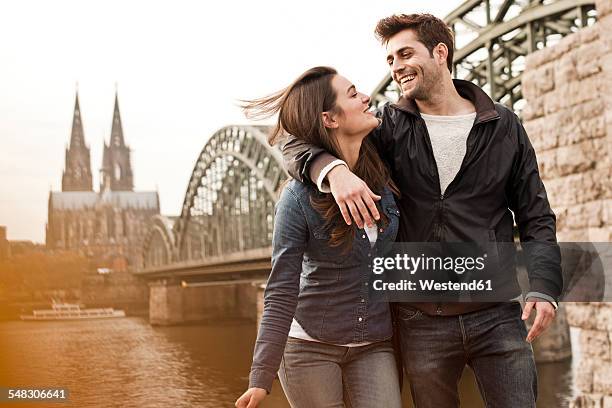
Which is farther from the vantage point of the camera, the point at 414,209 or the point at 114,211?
the point at 114,211

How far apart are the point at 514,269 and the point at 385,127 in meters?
0.52

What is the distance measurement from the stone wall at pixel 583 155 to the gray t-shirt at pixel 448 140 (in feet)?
8.69

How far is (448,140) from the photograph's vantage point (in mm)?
2107

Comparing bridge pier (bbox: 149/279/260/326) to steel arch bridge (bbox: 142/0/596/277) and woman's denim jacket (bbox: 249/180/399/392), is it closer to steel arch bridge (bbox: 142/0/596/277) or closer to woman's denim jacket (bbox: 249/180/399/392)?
steel arch bridge (bbox: 142/0/596/277)

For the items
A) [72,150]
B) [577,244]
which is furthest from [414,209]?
[72,150]

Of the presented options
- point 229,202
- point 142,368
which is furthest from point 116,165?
point 142,368

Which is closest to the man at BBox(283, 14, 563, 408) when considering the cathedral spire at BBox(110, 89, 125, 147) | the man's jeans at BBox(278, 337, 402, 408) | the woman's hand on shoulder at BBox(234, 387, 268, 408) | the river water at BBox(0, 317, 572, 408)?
the man's jeans at BBox(278, 337, 402, 408)

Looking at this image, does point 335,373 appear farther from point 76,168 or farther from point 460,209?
point 76,168

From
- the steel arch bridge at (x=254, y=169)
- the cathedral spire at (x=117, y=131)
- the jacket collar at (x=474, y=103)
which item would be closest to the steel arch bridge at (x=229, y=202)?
the steel arch bridge at (x=254, y=169)

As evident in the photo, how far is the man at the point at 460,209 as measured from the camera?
1.99 metres

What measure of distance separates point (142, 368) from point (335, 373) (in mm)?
18243

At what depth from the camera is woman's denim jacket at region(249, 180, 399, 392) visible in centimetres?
194

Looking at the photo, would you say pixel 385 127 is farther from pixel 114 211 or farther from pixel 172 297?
pixel 114 211

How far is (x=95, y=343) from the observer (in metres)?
26.0
